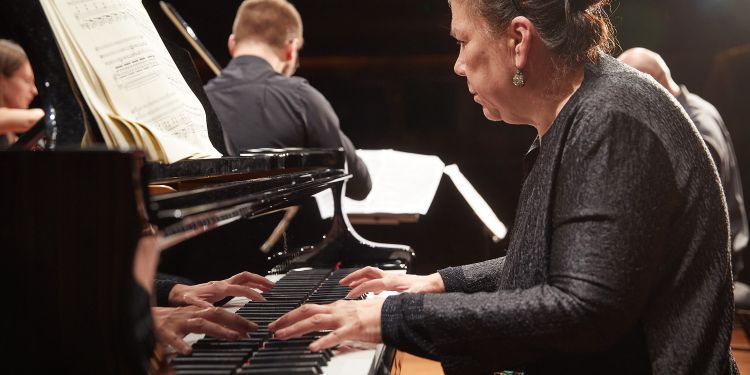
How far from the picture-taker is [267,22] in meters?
3.30

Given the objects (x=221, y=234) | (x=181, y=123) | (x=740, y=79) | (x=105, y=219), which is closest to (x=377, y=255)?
(x=181, y=123)

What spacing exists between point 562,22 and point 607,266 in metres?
0.48

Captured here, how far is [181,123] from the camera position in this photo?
1.71m

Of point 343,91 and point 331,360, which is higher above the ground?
point 331,360

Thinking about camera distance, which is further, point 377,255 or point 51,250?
point 377,255

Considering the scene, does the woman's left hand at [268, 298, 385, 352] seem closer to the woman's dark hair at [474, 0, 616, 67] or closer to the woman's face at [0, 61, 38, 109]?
the woman's dark hair at [474, 0, 616, 67]

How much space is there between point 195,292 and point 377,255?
0.89 metres

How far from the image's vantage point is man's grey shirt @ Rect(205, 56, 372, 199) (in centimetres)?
312

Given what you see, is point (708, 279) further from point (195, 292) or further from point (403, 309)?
point (195, 292)

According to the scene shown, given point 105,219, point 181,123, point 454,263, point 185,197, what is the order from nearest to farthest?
point 105,219
point 185,197
point 181,123
point 454,263

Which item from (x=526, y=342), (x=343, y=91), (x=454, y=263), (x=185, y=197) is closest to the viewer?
(x=185, y=197)

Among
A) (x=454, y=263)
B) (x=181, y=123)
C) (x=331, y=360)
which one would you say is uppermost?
(x=181, y=123)

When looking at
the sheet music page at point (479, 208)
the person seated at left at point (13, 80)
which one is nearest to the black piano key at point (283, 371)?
the sheet music page at point (479, 208)

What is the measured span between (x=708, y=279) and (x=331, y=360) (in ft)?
2.21
